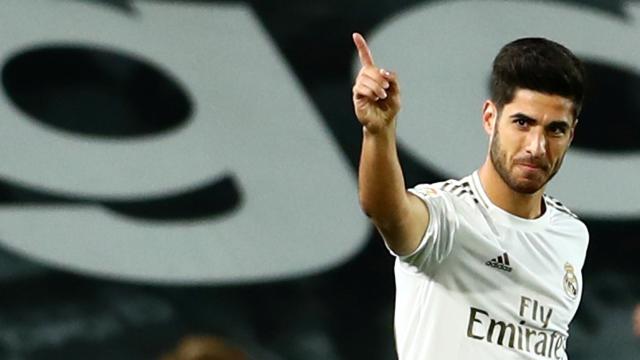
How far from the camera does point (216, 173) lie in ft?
17.1

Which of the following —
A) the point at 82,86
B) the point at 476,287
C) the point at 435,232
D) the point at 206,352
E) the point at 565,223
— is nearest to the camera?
the point at 206,352

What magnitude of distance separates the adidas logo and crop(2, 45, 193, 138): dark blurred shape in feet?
8.27

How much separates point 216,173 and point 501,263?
2.47m

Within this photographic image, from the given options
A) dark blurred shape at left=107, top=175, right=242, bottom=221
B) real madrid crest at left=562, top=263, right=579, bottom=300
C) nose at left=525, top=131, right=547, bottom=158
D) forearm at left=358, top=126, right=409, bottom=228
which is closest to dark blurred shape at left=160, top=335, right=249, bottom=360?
forearm at left=358, top=126, right=409, bottom=228

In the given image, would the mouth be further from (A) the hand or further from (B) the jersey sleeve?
(A) the hand

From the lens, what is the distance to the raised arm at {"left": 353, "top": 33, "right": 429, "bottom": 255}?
2475 millimetres

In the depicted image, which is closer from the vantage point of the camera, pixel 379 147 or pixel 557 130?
pixel 379 147

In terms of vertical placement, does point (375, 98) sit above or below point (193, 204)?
above

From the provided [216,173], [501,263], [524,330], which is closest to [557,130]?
[501,263]

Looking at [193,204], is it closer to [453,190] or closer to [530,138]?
[453,190]

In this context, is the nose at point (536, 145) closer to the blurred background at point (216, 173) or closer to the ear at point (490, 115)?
the ear at point (490, 115)

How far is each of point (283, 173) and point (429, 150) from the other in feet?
1.79

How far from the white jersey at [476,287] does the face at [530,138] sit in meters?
0.10

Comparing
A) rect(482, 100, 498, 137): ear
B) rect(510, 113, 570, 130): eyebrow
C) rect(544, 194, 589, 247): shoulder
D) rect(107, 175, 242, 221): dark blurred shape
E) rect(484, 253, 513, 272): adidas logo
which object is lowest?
rect(107, 175, 242, 221): dark blurred shape
